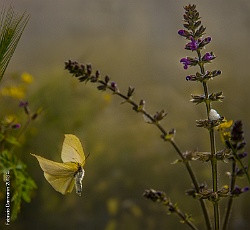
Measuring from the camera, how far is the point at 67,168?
65cm

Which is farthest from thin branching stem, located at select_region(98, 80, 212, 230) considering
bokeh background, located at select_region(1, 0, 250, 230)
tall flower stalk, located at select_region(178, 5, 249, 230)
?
bokeh background, located at select_region(1, 0, 250, 230)

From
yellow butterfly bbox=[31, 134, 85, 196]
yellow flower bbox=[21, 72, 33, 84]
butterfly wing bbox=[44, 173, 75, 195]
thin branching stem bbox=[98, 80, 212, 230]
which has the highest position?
yellow flower bbox=[21, 72, 33, 84]

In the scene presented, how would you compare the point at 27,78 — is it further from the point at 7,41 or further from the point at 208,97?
the point at 208,97

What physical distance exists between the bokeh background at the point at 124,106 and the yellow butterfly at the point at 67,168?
569 millimetres

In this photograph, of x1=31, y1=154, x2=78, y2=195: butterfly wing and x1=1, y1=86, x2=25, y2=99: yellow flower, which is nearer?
x1=31, y1=154, x2=78, y2=195: butterfly wing

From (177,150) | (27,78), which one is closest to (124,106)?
(27,78)

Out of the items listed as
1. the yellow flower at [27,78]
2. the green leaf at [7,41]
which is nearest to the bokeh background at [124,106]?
the yellow flower at [27,78]

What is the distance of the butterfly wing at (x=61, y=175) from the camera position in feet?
2.10

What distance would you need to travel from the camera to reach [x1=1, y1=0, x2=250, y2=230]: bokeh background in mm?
1208

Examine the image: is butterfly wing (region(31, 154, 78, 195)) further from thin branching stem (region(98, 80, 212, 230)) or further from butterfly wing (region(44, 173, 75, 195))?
thin branching stem (region(98, 80, 212, 230))

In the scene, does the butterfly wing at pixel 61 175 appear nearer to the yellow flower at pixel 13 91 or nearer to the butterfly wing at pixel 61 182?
the butterfly wing at pixel 61 182

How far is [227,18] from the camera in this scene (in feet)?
3.91

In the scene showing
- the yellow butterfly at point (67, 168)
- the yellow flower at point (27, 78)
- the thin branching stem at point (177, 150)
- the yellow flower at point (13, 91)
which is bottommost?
the yellow butterfly at point (67, 168)

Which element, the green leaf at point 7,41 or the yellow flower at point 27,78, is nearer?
the green leaf at point 7,41
